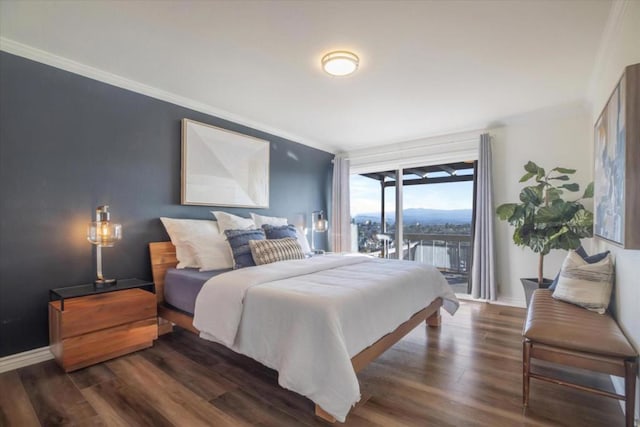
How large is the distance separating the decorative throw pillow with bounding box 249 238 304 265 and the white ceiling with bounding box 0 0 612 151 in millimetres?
1577

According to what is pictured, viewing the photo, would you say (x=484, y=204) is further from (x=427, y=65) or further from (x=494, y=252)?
(x=427, y=65)

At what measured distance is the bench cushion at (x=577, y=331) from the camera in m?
1.60

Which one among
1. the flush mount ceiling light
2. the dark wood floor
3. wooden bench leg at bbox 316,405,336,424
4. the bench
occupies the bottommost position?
the dark wood floor

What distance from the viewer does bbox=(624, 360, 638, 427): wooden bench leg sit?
1479 millimetres

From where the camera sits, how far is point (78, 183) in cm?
263

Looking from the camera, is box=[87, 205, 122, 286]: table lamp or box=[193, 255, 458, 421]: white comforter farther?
box=[87, 205, 122, 286]: table lamp

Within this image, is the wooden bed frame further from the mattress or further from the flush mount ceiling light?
the flush mount ceiling light

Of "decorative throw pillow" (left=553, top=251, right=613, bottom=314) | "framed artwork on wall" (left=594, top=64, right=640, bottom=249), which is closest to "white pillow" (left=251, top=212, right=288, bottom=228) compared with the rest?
"decorative throw pillow" (left=553, top=251, right=613, bottom=314)

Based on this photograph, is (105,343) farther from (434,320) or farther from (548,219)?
(548,219)

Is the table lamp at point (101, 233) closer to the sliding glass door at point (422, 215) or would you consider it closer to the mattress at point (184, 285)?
the mattress at point (184, 285)

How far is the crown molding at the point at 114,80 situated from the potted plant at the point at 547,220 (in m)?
3.40

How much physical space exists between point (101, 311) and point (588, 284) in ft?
11.9

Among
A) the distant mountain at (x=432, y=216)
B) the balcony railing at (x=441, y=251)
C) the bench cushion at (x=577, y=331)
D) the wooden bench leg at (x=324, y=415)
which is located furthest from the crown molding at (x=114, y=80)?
the bench cushion at (x=577, y=331)

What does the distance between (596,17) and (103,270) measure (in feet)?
14.1
